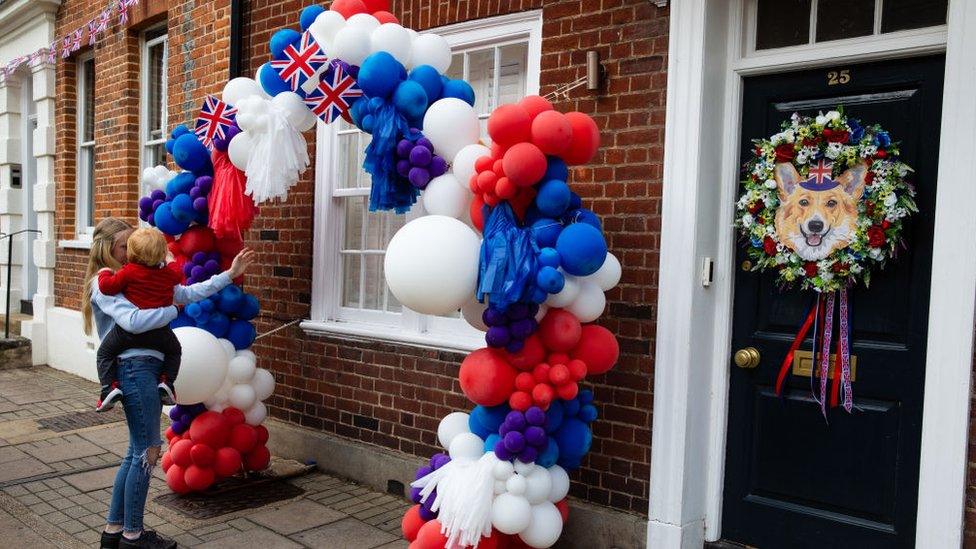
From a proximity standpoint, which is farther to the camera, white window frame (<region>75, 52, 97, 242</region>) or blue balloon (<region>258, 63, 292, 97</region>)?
white window frame (<region>75, 52, 97, 242</region>)

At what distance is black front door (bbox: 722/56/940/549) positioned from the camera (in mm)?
3445

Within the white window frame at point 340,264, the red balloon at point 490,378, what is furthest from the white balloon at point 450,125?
the white window frame at point 340,264

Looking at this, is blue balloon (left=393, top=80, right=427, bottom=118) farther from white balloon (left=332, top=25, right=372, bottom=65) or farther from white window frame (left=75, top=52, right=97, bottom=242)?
white window frame (left=75, top=52, right=97, bottom=242)

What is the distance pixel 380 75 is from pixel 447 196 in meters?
0.66

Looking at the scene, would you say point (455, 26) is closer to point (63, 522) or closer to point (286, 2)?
point (286, 2)

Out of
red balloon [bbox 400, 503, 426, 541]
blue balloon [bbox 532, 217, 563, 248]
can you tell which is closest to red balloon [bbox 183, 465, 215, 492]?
red balloon [bbox 400, 503, 426, 541]

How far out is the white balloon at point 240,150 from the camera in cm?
453

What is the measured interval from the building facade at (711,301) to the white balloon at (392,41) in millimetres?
921

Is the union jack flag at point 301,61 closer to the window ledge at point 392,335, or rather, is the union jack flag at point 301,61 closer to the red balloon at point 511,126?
the red balloon at point 511,126

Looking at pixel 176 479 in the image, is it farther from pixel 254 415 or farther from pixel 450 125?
pixel 450 125

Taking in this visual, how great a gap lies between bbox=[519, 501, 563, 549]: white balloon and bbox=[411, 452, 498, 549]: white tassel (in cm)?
19

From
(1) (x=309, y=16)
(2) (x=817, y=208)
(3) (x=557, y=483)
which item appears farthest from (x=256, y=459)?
(2) (x=817, y=208)

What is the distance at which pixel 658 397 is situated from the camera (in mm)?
3953

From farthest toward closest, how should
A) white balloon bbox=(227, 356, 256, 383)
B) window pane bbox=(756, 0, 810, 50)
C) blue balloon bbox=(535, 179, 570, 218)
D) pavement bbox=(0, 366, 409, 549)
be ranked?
white balloon bbox=(227, 356, 256, 383)
pavement bbox=(0, 366, 409, 549)
window pane bbox=(756, 0, 810, 50)
blue balloon bbox=(535, 179, 570, 218)
